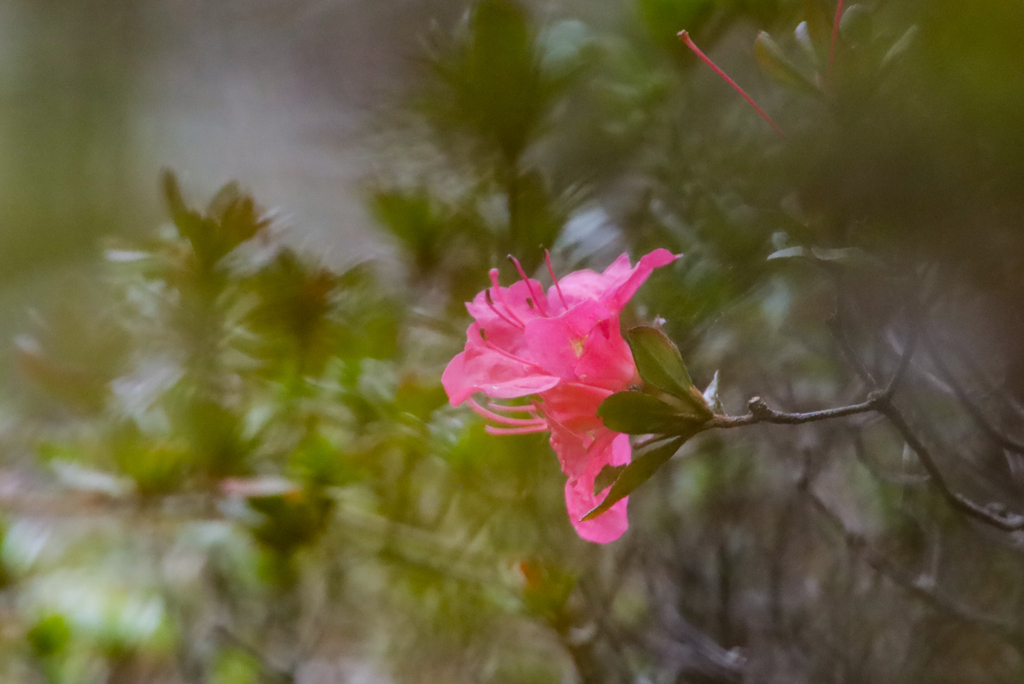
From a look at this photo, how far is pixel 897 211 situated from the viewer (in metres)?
0.44

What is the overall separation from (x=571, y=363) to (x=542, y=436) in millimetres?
349

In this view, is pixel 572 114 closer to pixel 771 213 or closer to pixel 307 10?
pixel 771 213

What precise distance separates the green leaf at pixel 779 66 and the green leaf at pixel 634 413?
0.81 ft

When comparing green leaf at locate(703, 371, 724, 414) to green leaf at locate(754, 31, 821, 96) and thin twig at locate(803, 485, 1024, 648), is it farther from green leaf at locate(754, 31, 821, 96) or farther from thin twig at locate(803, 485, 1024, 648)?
thin twig at locate(803, 485, 1024, 648)

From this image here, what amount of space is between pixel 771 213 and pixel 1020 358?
0.87 ft

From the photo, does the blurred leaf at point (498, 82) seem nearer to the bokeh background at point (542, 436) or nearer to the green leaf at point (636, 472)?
the bokeh background at point (542, 436)

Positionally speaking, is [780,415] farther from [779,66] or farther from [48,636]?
[48,636]

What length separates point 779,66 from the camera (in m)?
0.43

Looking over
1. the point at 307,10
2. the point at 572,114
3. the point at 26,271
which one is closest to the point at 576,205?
the point at 572,114

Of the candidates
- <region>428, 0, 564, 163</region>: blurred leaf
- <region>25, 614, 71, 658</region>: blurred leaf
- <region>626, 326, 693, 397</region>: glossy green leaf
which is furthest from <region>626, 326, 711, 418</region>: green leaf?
<region>25, 614, 71, 658</region>: blurred leaf

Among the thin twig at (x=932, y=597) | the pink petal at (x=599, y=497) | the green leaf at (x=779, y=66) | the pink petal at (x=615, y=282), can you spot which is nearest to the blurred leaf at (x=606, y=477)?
the pink petal at (x=599, y=497)

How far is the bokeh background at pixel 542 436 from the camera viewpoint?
46 cm

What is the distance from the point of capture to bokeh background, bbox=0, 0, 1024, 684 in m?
0.46

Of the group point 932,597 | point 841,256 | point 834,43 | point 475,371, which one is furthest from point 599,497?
point 932,597
